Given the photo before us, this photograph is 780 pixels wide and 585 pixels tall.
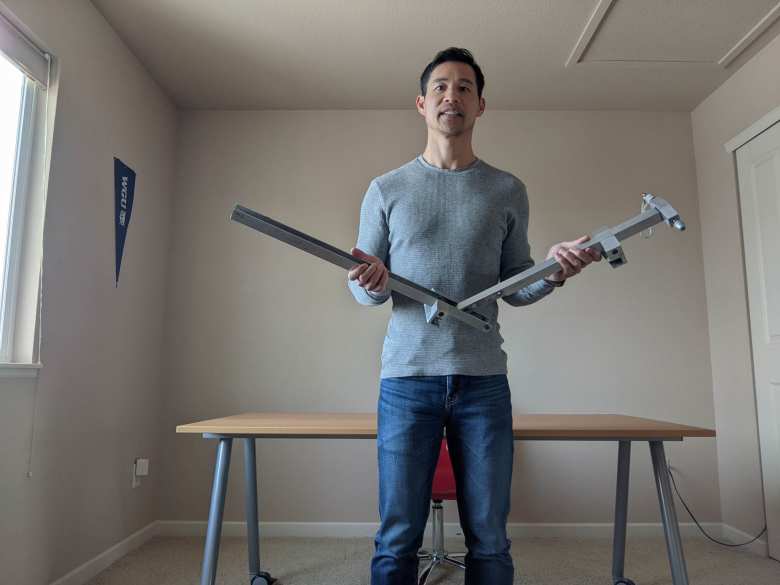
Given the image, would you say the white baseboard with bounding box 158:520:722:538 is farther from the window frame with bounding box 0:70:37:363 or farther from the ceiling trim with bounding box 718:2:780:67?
the ceiling trim with bounding box 718:2:780:67

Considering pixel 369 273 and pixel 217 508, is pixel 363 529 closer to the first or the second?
pixel 217 508

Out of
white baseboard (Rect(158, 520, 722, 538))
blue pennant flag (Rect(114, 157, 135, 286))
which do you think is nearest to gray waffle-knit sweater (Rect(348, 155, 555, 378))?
blue pennant flag (Rect(114, 157, 135, 286))

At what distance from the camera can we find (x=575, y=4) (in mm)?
2309

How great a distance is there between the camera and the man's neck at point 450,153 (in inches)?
49.9

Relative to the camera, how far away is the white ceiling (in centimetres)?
235

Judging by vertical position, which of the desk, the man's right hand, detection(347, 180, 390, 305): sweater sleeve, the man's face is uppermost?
the man's face

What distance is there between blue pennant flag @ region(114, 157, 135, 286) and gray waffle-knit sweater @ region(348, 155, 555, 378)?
168 centimetres

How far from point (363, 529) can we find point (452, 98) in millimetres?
2347

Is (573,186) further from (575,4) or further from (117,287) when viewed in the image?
(117,287)

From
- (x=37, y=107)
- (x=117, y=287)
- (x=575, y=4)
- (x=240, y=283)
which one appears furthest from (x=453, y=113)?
(x=240, y=283)

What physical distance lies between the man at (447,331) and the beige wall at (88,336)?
4.53 feet

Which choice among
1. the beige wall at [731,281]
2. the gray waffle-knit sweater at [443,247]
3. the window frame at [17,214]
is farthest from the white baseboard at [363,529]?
the gray waffle-knit sweater at [443,247]

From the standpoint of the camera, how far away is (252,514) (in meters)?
2.22

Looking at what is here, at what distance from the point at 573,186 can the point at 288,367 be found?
1.81 metres
